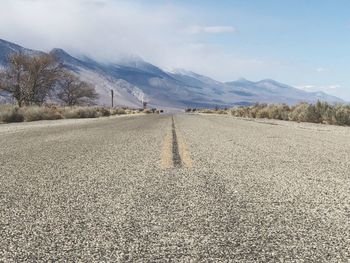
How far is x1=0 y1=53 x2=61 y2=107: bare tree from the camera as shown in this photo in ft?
233

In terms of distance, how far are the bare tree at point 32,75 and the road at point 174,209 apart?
65.0 metres

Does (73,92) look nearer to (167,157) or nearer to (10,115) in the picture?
(10,115)

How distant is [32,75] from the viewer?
71.6m

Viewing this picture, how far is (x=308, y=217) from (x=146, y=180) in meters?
2.31

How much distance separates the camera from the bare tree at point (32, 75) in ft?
233

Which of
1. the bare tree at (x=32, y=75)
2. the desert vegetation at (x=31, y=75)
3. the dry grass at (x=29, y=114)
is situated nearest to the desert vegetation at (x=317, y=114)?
the dry grass at (x=29, y=114)

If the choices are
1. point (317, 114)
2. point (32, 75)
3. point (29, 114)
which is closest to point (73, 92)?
point (32, 75)

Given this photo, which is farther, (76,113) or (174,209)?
(76,113)

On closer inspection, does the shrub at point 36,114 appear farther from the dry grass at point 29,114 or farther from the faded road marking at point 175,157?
the faded road marking at point 175,157

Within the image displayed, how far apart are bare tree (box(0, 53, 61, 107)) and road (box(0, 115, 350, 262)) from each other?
6501cm

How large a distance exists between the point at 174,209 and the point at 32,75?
70.3m

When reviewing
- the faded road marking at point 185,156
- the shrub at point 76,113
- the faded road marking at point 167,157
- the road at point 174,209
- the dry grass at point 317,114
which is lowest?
the shrub at point 76,113

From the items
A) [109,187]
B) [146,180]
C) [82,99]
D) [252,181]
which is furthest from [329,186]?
[82,99]

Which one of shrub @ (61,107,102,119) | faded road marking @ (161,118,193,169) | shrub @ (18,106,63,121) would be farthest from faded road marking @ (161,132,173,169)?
shrub @ (61,107,102,119)
